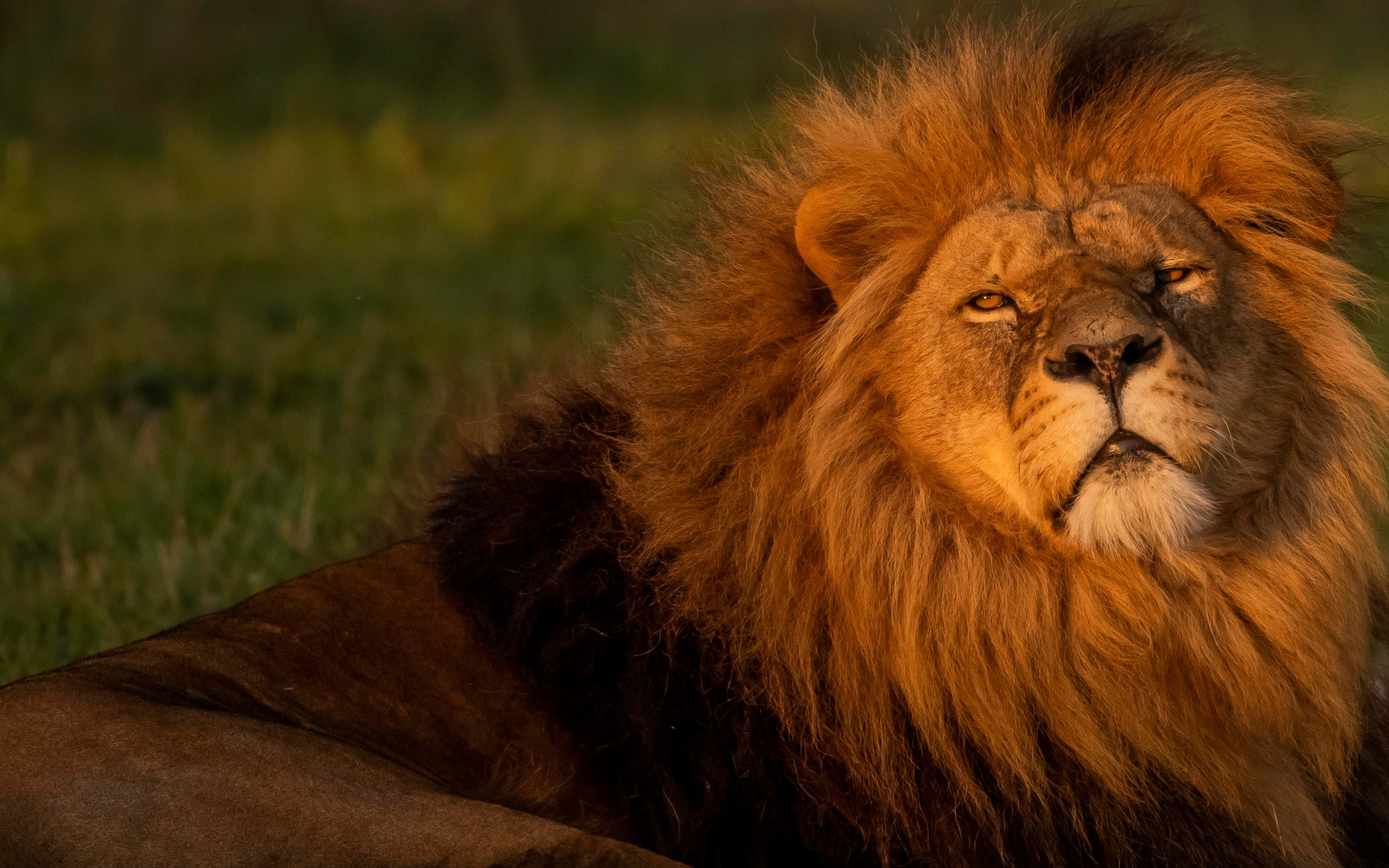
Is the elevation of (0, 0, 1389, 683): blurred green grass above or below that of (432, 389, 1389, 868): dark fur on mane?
below

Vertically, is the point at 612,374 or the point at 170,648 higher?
the point at 612,374

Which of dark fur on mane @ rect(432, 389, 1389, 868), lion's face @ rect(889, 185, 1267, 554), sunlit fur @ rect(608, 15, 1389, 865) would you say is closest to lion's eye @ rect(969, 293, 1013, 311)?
lion's face @ rect(889, 185, 1267, 554)

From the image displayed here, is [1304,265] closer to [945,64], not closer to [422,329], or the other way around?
[945,64]

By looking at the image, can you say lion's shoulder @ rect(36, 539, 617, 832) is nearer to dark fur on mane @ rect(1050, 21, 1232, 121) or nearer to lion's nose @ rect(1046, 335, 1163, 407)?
lion's nose @ rect(1046, 335, 1163, 407)

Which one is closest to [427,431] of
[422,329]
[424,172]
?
[422,329]

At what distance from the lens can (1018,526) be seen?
318 cm

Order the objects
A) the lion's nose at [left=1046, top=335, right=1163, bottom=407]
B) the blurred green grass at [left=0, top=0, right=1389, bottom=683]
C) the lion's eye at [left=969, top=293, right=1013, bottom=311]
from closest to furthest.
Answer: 1. the lion's nose at [left=1046, top=335, right=1163, bottom=407]
2. the lion's eye at [left=969, top=293, right=1013, bottom=311]
3. the blurred green grass at [left=0, top=0, right=1389, bottom=683]

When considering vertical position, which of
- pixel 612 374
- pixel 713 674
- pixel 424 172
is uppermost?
pixel 612 374

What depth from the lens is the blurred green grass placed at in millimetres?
5480

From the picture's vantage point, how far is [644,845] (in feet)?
10.2

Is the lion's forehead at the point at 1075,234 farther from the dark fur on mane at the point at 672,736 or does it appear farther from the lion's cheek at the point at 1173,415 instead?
the dark fur on mane at the point at 672,736

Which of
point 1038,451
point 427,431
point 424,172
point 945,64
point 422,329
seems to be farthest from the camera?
point 424,172

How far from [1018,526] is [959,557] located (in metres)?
0.13

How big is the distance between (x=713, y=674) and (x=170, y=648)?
1.02m
